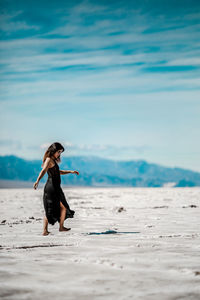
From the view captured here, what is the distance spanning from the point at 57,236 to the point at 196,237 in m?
2.37

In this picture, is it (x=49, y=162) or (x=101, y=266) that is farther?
(x=49, y=162)

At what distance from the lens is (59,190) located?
8203 mm

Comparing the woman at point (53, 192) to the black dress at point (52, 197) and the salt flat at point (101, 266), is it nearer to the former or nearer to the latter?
the black dress at point (52, 197)

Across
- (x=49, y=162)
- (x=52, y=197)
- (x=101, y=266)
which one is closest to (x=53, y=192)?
(x=52, y=197)

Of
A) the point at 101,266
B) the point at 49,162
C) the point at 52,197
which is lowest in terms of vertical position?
the point at 101,266

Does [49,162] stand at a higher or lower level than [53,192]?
higher

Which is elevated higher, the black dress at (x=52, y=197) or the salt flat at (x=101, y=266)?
the black dress at (x=52, y=197)

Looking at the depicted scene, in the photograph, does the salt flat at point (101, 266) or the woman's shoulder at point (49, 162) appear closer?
the salt flat at point (101, 266)

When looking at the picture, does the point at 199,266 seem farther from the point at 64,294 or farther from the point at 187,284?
the point at 64,294

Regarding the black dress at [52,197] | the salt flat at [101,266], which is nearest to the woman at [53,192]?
the black dress at [52,197]

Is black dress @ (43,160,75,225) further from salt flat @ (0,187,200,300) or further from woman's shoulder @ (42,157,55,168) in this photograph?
salt flat @ (0,187,200,300)

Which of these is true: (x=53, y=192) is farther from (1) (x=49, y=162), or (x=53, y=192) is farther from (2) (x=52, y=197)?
(1) (x=49, y=162)

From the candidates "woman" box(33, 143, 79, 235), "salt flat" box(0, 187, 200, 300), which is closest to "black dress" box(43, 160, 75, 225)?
A: "woman" box(33, 143, 79, 235)

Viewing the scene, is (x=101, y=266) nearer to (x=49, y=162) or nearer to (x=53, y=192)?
(x=53, y=192)
